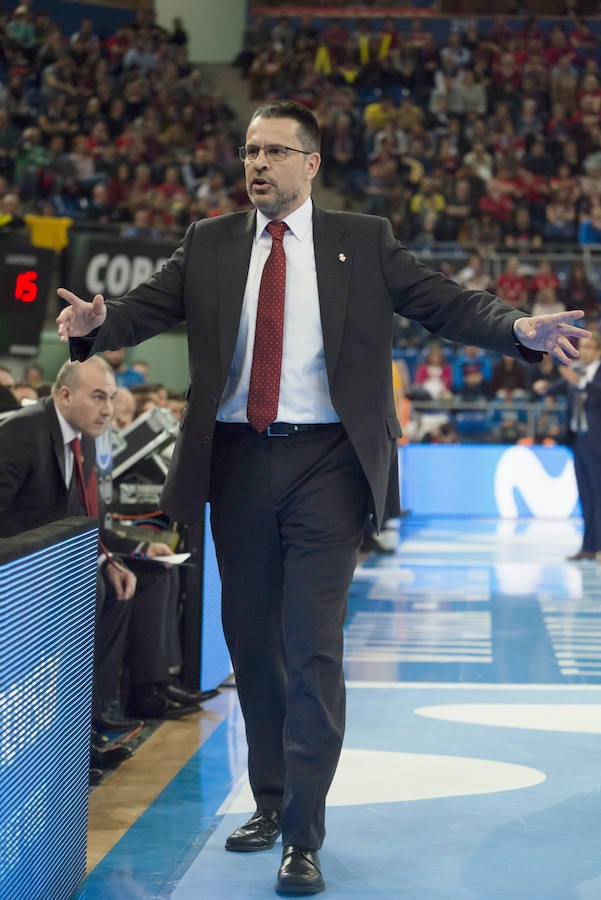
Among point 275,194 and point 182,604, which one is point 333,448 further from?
point 182,604

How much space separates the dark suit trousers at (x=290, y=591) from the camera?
3619mm

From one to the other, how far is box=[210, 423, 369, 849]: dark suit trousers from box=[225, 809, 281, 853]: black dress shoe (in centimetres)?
5

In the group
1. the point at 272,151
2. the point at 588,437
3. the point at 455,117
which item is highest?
the point at 455,117

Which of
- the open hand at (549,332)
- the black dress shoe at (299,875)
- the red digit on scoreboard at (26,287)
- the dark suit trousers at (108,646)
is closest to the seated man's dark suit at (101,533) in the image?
the dark suit trousers at (108,646)

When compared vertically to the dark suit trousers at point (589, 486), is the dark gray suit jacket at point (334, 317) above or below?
above

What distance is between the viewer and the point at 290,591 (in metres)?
3.69

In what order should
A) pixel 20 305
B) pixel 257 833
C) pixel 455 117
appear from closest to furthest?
pixel 257 833 → pixel 20 305 → pixel 455 117

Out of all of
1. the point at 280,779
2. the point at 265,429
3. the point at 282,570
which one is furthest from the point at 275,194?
the point at 280,779

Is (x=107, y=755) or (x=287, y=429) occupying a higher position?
(x=287, y=429)

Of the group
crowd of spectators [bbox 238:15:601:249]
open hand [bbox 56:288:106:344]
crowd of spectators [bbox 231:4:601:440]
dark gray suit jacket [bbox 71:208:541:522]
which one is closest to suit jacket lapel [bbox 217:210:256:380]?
dark gray suit jacket [bbox 71:208:541:522]

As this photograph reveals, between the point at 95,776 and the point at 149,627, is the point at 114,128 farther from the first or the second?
the point at 95,776

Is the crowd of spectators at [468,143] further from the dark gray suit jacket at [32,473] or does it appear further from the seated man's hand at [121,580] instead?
the dark gray suit jacket at [32,473]

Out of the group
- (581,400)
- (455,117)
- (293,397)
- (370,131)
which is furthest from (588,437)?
(455,117)

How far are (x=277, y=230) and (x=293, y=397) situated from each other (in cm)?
50
